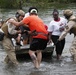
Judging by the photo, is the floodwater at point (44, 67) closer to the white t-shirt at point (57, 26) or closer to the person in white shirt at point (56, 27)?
the person in white shirt at point (56, 27)

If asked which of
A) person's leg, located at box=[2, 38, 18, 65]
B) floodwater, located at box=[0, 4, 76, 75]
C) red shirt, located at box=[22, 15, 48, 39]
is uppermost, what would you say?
red shirt, located at box=[22, 15, 48, 39]

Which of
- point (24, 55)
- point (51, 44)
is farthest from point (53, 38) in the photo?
point (24, 55)

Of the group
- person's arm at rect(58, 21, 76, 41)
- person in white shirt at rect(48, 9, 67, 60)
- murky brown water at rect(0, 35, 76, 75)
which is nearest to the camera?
murky brown water at rect(0, 35, 76, 75)

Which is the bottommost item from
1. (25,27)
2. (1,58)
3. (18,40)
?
(1,58)

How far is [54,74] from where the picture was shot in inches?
403

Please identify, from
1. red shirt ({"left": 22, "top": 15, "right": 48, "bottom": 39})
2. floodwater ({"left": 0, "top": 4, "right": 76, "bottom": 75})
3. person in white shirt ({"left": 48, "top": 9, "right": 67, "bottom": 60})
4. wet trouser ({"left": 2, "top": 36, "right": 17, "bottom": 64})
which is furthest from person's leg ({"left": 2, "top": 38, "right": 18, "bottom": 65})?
person in white shirt ({"left": 48, "top": 9, "right": 67, "bottom": 60})

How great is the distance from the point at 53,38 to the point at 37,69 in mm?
1530

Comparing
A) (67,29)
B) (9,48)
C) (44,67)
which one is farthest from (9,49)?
(67,29)

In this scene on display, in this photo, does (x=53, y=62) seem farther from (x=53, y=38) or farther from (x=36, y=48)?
(x=36, y=48)

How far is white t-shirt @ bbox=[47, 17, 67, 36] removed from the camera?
1176 cm

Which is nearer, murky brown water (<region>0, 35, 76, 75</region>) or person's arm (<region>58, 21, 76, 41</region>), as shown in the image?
murky brown water (<region>0, 35, 76, 75</region>)

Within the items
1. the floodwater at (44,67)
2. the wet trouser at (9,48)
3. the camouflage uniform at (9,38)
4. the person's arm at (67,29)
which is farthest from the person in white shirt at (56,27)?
the wet trouser at (9,48)

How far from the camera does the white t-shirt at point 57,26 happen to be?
11.8 m

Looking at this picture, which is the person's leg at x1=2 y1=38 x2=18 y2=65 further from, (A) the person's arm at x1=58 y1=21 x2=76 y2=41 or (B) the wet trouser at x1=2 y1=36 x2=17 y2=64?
(A) the person's arm at x1=58 y1=21 x2=76 y2=41
